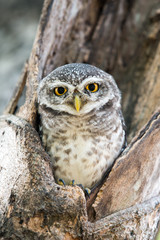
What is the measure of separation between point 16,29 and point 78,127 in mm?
3447

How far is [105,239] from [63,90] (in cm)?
117

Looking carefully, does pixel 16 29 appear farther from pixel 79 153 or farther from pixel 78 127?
pixel 79 153

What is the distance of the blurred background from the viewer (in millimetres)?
5398

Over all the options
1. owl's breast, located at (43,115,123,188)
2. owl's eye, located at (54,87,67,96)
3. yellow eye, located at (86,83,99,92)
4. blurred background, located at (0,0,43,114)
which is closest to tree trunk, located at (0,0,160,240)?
owl's breast, located at (43,115,123,188)

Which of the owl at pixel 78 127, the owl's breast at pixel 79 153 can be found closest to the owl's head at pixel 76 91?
the owl at pixel 78 127

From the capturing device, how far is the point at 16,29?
554 centimetres

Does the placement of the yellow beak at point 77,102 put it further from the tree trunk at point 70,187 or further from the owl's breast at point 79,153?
the tree trunk at point 70,187

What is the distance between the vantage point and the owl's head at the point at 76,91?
2.63m

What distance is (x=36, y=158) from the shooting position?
7.44 ft

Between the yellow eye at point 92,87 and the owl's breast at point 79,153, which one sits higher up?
the yellow eye at point 92,87

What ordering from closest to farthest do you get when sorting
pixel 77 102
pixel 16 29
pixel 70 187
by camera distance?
1. pixel 70 187
2. pixel 77 102
3. pixel 16 29

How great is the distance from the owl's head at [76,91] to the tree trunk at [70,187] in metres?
0.22

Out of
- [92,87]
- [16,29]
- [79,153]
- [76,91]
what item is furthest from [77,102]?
[16,29]

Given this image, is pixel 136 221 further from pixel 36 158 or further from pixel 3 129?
pixel 3 129
